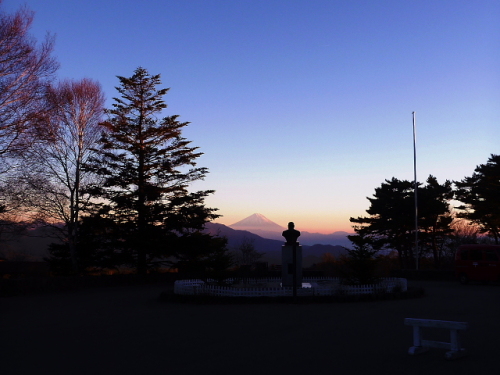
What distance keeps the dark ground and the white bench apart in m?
0.14

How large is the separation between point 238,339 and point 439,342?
146 inches

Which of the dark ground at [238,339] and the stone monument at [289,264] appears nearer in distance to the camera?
the dark ground at [238,339]

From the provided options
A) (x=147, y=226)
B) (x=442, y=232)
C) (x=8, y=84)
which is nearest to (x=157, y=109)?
(x=147, y=226)

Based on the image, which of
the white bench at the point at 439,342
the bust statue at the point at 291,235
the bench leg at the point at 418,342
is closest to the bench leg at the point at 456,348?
the white bench at the point at 439,342

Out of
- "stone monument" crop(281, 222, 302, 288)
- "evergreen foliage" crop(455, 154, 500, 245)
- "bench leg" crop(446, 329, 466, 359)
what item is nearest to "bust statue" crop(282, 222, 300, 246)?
"stone monument" crop(281, 222, 302, 288)

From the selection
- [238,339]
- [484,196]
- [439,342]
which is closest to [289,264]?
[238,339]

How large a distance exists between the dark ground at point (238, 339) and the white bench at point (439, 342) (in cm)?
14

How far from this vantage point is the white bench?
24.2ft

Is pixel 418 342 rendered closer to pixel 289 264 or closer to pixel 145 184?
pixel 289 264

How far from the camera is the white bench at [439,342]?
7.38 m

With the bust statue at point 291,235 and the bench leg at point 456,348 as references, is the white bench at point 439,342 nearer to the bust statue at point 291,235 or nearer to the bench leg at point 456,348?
the bench leg at point 456,348

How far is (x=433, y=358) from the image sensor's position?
7566 mm

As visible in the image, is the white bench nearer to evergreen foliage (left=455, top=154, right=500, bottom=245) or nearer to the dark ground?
the dark ground

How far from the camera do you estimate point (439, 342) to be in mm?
7715
